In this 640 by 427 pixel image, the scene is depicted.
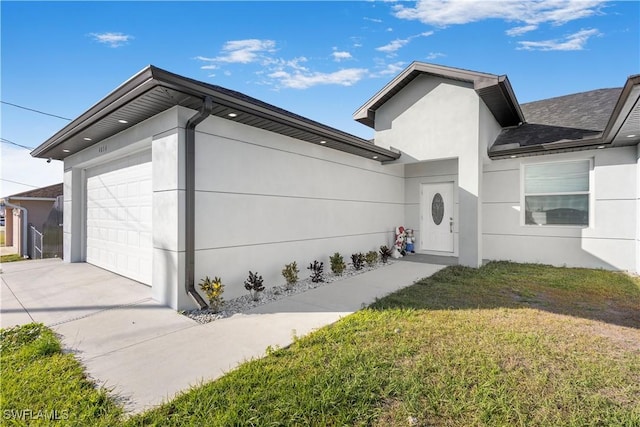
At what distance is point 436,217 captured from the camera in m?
9.73

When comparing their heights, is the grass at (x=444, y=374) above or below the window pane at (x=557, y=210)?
below

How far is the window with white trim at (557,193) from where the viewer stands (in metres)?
7.64

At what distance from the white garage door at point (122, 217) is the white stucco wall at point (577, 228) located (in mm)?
9006

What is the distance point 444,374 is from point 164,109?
5.19 meters

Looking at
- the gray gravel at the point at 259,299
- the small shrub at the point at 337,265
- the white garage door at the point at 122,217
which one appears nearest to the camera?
the gray gravel at the point at 259,299

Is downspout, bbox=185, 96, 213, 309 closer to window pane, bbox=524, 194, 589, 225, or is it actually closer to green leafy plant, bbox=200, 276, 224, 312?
green leafy plant, bbox=200, 276, 224, 312

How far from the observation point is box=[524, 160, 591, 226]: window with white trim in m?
7.64

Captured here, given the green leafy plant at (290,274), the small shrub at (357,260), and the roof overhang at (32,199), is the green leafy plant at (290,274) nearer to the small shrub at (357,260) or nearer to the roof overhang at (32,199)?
the small shrub at (357,260)

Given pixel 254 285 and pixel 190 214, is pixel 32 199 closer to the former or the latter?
pixel 190 214

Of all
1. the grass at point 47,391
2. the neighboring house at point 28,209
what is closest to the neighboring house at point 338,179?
the grass at point 47,391

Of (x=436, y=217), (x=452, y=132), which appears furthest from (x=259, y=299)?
(x=436, y=217)

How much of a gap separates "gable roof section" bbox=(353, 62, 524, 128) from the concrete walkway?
504cm

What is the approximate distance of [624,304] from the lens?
Result: 4793mm

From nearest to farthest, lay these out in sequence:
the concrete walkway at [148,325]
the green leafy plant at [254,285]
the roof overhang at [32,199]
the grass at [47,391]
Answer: the grass at [47,391]
the concrete walkway at [148,325]
the green leafy plant at [254,285]
the roof overhang at [32,199]
